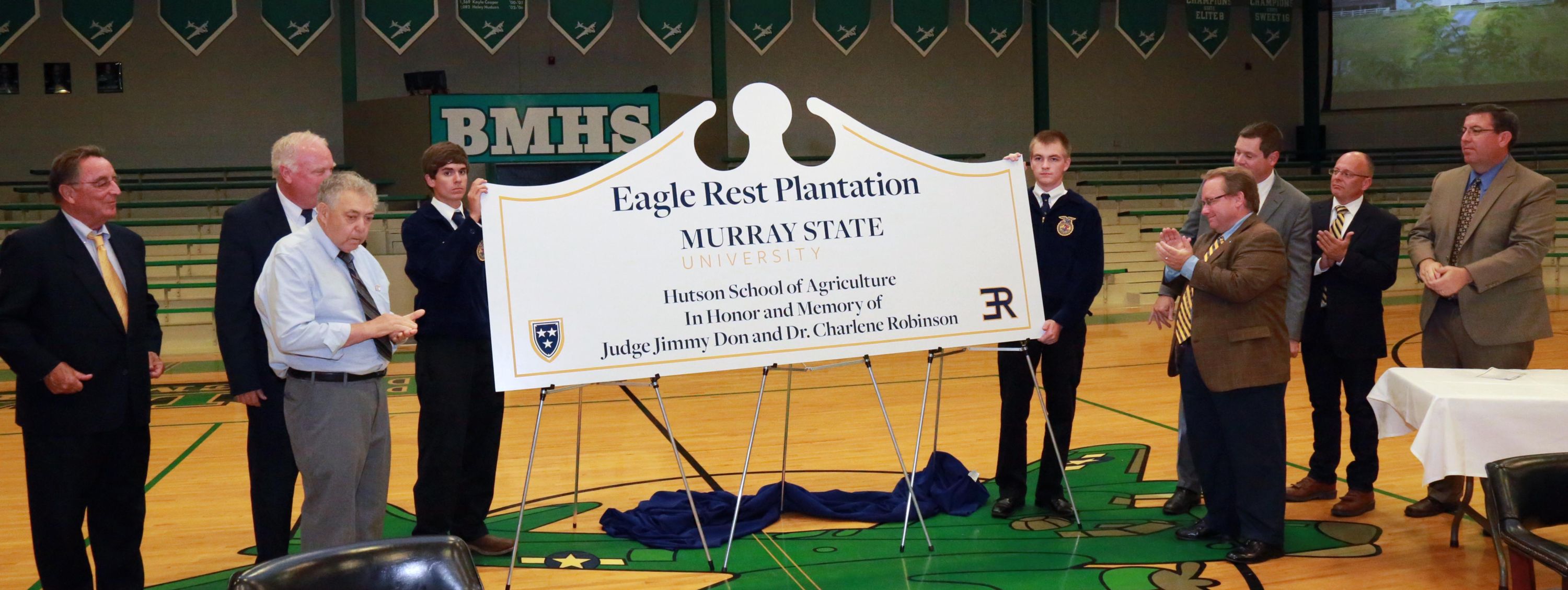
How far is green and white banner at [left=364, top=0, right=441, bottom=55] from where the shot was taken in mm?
11828

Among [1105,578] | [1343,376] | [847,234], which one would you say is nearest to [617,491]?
[847,234]

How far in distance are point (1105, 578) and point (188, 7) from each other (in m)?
11.0

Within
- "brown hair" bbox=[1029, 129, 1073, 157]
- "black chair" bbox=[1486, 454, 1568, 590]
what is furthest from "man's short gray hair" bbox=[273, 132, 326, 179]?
"black chair" bbox=[1486, 454, 1568, 590]

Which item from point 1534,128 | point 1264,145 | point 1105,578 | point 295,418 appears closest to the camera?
point 295,418

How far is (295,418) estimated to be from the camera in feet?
10.4

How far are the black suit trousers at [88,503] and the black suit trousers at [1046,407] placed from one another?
2929 millimetres

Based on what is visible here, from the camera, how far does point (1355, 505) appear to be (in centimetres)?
429

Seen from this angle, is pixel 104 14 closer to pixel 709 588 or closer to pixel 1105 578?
pixel 709 588

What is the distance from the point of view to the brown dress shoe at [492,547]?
4.05 metres

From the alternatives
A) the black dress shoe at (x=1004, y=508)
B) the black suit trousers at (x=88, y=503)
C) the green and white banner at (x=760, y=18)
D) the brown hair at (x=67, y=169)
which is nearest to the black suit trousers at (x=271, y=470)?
the black suit trousers at (x=88, y=503)

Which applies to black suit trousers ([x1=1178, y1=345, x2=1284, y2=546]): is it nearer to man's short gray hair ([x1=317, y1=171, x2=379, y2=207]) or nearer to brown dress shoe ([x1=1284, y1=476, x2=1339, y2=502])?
brown dress shoe ([x1=1284, y1=476, x2=1339, y2=502])

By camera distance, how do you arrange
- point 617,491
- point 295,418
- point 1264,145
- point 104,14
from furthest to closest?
point 104,14 < point 617,491 < point 1264,145 < point 295,418

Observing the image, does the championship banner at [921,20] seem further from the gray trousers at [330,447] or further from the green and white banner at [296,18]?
the gray trousers at [330,447]

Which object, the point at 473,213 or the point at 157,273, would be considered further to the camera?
the point at 157,273
